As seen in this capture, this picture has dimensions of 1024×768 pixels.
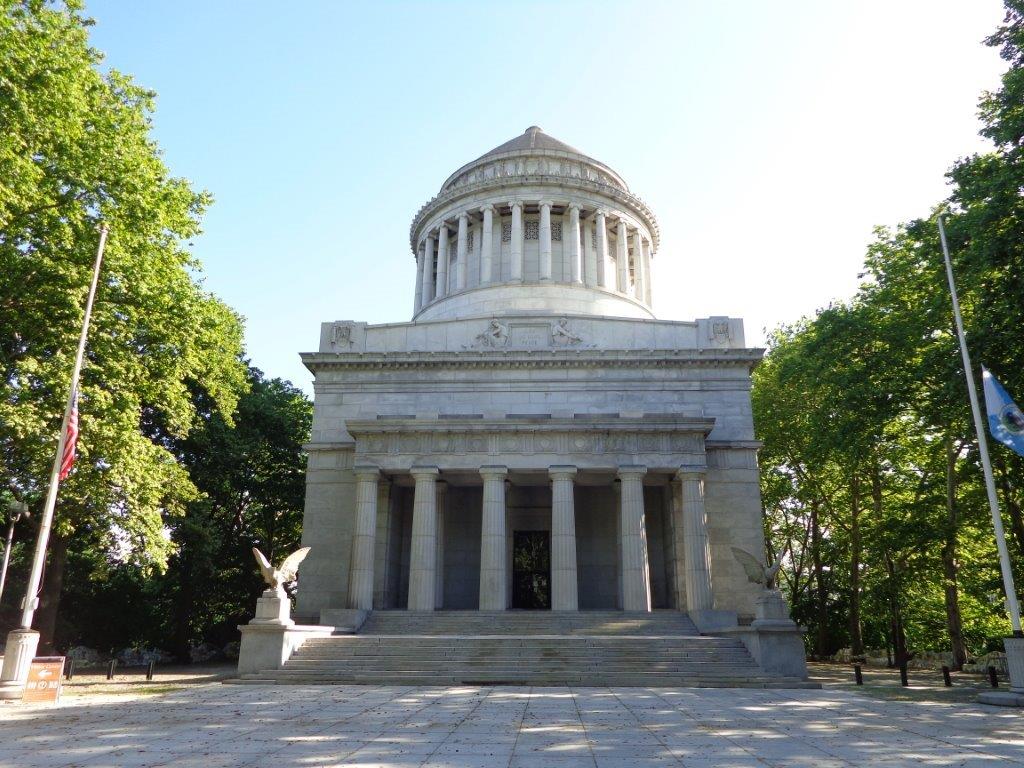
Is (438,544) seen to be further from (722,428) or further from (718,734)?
(718,734)

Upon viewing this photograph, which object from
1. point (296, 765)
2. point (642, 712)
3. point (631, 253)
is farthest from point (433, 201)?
point (296, 765)

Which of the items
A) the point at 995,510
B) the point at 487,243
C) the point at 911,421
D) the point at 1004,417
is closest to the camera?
the point at 1004,417

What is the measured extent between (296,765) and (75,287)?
58.9 feet

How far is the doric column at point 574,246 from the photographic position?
44.0 m

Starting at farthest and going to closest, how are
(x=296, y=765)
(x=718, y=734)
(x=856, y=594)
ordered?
(x=856, y=594) < (x=718, y=734) < (x=296, y=765)

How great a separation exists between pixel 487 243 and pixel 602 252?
7.52 metres

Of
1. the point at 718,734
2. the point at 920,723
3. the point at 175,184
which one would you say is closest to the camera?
the point at 718,734

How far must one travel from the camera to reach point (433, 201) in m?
48.9

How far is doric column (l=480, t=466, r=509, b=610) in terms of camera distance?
90.6ft

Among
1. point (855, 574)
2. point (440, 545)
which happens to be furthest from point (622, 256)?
point (440, 545)

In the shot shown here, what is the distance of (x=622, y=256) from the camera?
156 ft

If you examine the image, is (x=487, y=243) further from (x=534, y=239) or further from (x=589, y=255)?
(x=589, y=255)

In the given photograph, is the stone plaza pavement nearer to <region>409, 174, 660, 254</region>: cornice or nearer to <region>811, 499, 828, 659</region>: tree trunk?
<region>811, 499, 828, 659</region>: tree trunk

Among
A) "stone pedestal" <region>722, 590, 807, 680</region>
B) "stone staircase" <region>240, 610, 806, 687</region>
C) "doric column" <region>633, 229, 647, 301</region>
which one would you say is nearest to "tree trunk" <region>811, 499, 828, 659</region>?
"doric column" <region>633, 229, 647, 301</region>
